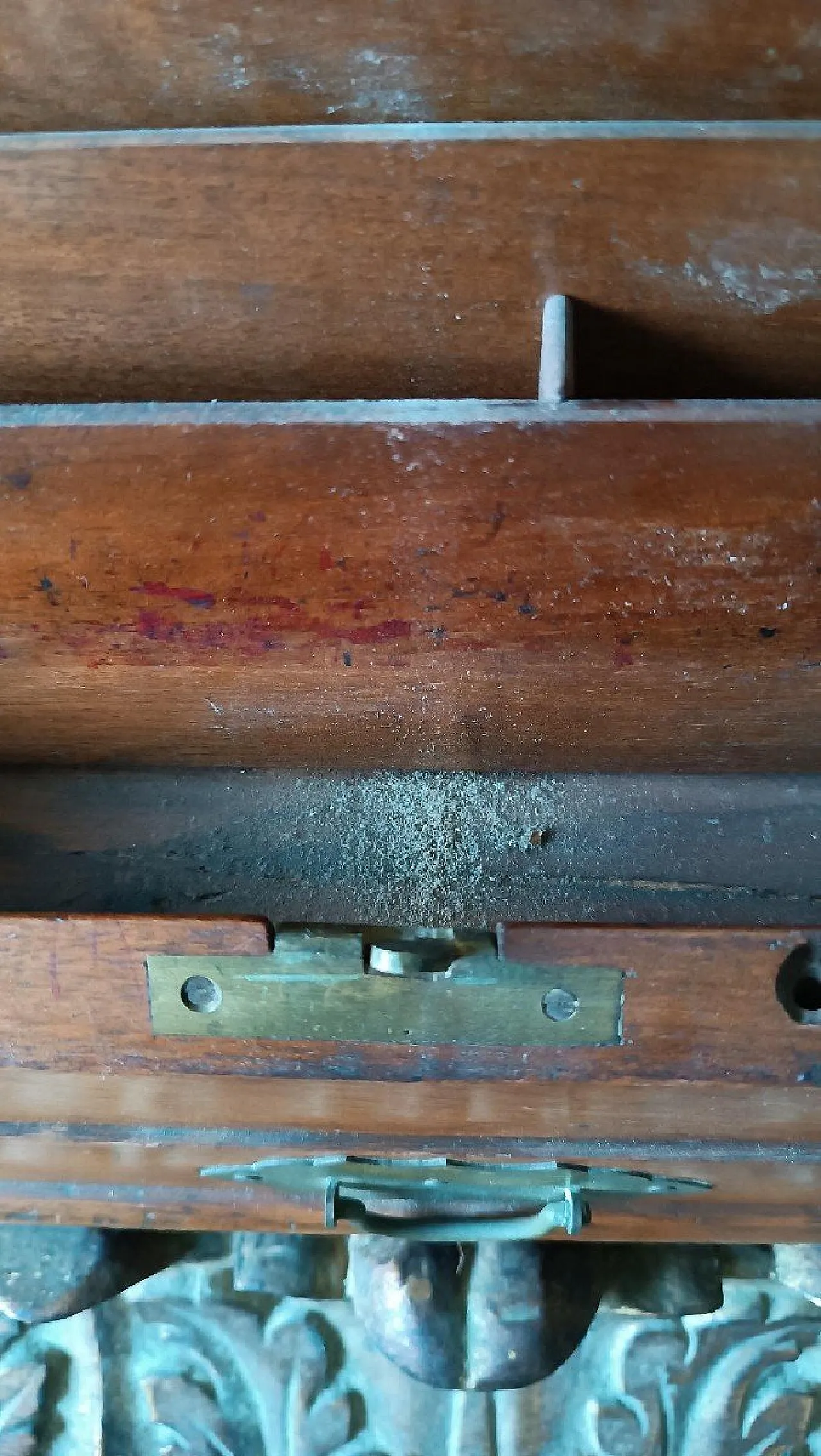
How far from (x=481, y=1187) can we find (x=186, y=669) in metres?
0.29

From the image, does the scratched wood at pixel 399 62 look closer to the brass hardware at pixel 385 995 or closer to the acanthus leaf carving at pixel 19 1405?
the brass hardware at pixel 385 995

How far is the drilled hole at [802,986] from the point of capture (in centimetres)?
42

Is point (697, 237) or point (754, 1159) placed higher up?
point (697, 237)

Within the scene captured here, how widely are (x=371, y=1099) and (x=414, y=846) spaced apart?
121 mm

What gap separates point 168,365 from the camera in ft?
1.58

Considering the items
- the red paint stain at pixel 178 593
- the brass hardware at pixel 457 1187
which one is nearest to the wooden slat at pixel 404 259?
the red paint stain at pixel 178 593

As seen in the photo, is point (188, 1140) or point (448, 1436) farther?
point (448, 1436)

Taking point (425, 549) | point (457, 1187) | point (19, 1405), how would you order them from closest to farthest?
point (425, 549) → point (457, 1187) → point (19, 1405)

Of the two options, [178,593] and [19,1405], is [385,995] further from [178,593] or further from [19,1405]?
[19,1405]

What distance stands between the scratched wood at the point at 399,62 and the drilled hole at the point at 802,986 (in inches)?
13.8

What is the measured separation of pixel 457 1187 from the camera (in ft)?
1.73

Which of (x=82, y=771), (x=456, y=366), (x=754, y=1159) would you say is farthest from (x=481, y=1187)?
(x=456, y=366)

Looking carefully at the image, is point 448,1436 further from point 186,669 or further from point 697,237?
point 697,237

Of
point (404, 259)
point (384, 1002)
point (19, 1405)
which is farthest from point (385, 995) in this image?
point (19, 1405)
